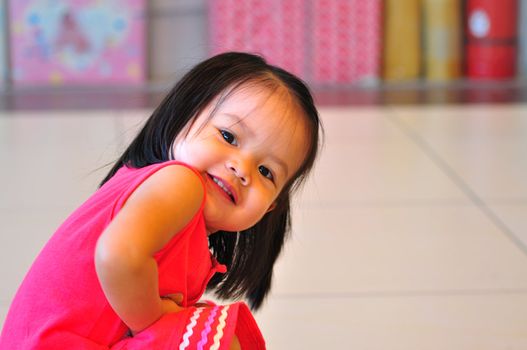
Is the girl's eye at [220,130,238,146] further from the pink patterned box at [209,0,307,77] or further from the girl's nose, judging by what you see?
the pink patterned box at [209,0,307,77]

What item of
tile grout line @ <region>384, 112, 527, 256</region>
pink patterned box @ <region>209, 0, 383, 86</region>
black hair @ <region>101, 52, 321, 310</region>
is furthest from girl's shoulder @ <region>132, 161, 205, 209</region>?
pink patterned box @ <region>209, 0, 383, 86</region>

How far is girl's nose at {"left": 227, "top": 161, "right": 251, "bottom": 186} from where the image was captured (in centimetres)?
101

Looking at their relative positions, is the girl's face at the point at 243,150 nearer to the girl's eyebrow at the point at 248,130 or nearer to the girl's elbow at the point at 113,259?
the girl's eyebrow at the point at 248,130

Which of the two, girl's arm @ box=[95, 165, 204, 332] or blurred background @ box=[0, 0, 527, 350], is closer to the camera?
girl's arm @ box=[95, 165, 204, 332]

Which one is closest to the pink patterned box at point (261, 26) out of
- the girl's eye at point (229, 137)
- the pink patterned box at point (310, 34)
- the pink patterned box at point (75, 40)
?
the pink patterned box at point (310, 34)

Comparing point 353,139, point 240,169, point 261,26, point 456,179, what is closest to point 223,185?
point 240,169

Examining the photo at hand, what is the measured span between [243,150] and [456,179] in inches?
59.3

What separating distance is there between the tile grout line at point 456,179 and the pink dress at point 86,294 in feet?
3.50

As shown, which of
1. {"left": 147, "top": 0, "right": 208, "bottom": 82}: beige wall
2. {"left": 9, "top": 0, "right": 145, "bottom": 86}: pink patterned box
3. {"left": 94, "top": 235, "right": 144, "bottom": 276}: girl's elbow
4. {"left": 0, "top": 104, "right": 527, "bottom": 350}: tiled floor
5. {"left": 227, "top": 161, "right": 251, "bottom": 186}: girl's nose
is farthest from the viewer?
{"left": 147, "top": 0, "right": 208, "bottom": 82}: beige wall

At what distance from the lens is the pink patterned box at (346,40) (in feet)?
12.7

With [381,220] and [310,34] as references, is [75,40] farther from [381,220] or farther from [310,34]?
[381,220]

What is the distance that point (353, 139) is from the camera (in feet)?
9.52

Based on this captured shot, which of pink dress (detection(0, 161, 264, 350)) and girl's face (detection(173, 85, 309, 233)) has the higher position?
girl's face (detection(173, 85, 309, 233))

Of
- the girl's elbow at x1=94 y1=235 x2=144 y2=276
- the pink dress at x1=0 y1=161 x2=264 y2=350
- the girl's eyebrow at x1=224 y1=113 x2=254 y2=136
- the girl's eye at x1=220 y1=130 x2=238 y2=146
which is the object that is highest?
the girl's eyebrow at x1=224 y1=113 x2=254 y2=136
